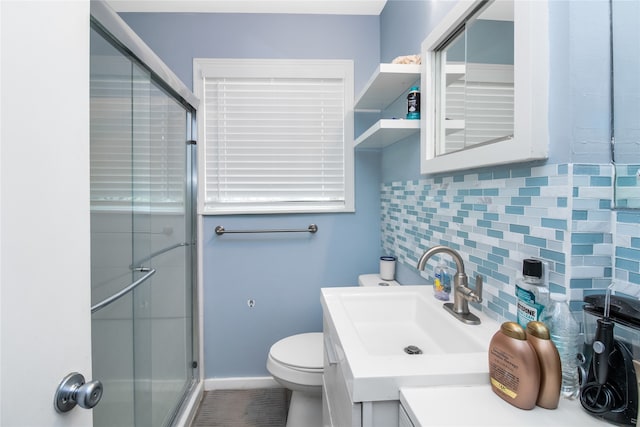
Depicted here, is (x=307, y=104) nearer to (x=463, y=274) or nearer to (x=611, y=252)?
(x=463, y=274)

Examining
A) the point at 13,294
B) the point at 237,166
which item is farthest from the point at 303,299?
the point at 13,294

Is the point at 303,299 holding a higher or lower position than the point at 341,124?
lower

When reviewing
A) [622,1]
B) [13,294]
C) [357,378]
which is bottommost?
[357,378]

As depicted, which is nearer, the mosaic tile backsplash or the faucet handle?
the mosaic tile backsplash

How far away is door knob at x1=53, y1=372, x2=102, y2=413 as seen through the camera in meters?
0.52

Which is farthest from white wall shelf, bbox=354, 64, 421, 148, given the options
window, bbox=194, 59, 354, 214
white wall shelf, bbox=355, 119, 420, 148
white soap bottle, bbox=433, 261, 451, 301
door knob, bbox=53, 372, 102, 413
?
door knob, bbox=53, 372, 102, 413

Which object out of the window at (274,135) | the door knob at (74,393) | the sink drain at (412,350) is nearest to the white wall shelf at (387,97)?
the window at (274,135)

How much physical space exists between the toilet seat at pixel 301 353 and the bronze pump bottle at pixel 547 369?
1.02 m

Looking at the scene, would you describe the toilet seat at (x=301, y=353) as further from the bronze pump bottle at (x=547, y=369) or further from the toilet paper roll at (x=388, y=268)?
the bronze pump bottle at (x=547, y=369)

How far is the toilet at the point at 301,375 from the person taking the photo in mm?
1454

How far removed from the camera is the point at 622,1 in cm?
66

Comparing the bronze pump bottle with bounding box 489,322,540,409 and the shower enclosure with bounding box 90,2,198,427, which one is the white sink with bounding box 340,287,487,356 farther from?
the shower enclosure with bounding box 90,2,198,427

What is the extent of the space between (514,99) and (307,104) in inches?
55.7

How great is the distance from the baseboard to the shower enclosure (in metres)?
0.24
